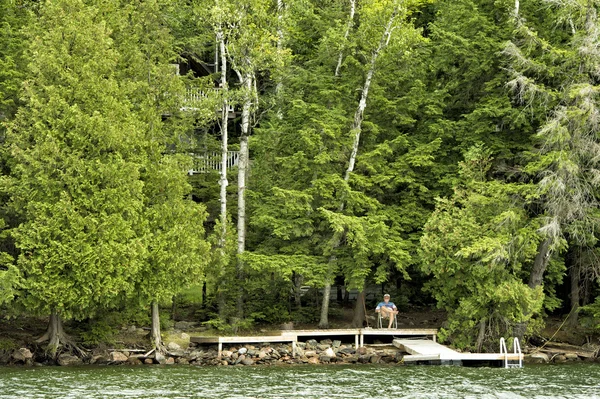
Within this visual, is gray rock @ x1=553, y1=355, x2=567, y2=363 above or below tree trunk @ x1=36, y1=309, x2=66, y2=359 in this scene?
below

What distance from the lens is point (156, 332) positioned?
102ft

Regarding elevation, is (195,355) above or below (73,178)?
below

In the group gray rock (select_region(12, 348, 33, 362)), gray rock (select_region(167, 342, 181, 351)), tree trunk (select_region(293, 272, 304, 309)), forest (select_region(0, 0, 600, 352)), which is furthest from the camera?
tree trunk (select_region(293, 272, 304, 309))

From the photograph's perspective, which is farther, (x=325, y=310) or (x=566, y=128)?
(x=325, y=310)

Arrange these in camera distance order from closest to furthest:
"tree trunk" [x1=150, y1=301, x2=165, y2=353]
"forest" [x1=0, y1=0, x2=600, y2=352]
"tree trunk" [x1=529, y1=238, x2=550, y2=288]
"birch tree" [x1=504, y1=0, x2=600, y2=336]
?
"forest" [x1=0, y1=0, x2=600, y2=352], "birch tree" [x1=504, y1=0, x2=600, y2=336], "tree trunk" [x1=150, y1=301, x2=165, y2=353], "tree trunk" [x1=529, y1=238, x2=550, y2=288]

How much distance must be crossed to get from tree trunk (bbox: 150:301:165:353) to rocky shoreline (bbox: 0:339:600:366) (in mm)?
268

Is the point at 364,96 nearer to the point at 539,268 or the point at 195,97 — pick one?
the point at 195,97

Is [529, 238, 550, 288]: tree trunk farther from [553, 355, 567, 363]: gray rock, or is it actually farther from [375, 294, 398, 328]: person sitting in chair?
[375, 294, 398, 328]: person sitting in chair

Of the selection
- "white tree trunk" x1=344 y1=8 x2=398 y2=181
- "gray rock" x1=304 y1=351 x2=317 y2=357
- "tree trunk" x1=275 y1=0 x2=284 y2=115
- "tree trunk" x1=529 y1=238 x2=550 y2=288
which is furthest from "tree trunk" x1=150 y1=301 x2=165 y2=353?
"tree trunk" x1=529 y1=238 x2=550 y2=288

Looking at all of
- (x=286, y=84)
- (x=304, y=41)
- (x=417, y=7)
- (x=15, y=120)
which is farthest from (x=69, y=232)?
(x=417, y=7)

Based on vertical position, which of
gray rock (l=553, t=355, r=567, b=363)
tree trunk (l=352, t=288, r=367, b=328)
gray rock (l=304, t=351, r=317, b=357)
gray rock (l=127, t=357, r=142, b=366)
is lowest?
gray rock (l=127, t=357, r=142, b=366)

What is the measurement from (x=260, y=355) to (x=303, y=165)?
23.2 ft

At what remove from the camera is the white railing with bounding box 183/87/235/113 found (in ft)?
109

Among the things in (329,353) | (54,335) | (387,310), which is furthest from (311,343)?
(54,335)
